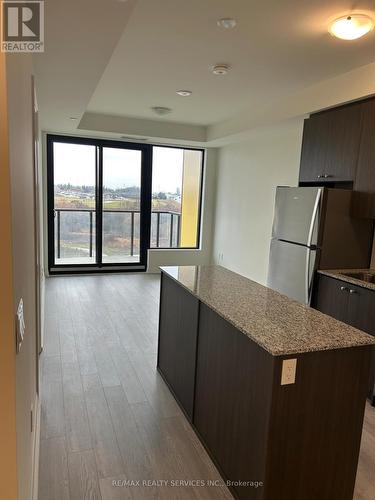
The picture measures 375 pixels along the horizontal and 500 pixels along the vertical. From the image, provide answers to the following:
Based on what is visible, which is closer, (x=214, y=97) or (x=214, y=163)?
(x=214, y=97)

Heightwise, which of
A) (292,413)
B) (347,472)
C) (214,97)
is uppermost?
(214,97)

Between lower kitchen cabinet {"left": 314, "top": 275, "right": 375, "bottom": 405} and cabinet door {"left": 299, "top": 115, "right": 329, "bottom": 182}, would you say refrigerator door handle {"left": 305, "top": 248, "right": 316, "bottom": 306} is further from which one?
cabinet door {"left": 299, "top": 115, "right": 329, "bottom": 182}

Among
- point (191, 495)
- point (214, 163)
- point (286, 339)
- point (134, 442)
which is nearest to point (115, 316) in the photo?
point (134, 442)

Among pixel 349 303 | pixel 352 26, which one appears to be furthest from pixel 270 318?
pixel 352 26

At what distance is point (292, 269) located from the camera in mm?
3670

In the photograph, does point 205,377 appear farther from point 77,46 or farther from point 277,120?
point 277,120

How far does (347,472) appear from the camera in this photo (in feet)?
5.95

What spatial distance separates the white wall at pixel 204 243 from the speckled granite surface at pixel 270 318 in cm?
416

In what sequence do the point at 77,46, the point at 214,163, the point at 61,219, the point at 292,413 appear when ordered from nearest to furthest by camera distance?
1. the point at 292,413
2. the point at 77,46
3. the point at 61,219
4. the point at 214,163

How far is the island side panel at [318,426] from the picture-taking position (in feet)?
5.44

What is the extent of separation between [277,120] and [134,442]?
11.9 ft

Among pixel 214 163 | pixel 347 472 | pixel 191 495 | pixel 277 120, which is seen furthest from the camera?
Result: pixel 214 163

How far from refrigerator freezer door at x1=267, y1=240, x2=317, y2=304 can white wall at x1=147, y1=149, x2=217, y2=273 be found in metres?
3.27

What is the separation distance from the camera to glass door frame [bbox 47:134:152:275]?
20.5 feet
